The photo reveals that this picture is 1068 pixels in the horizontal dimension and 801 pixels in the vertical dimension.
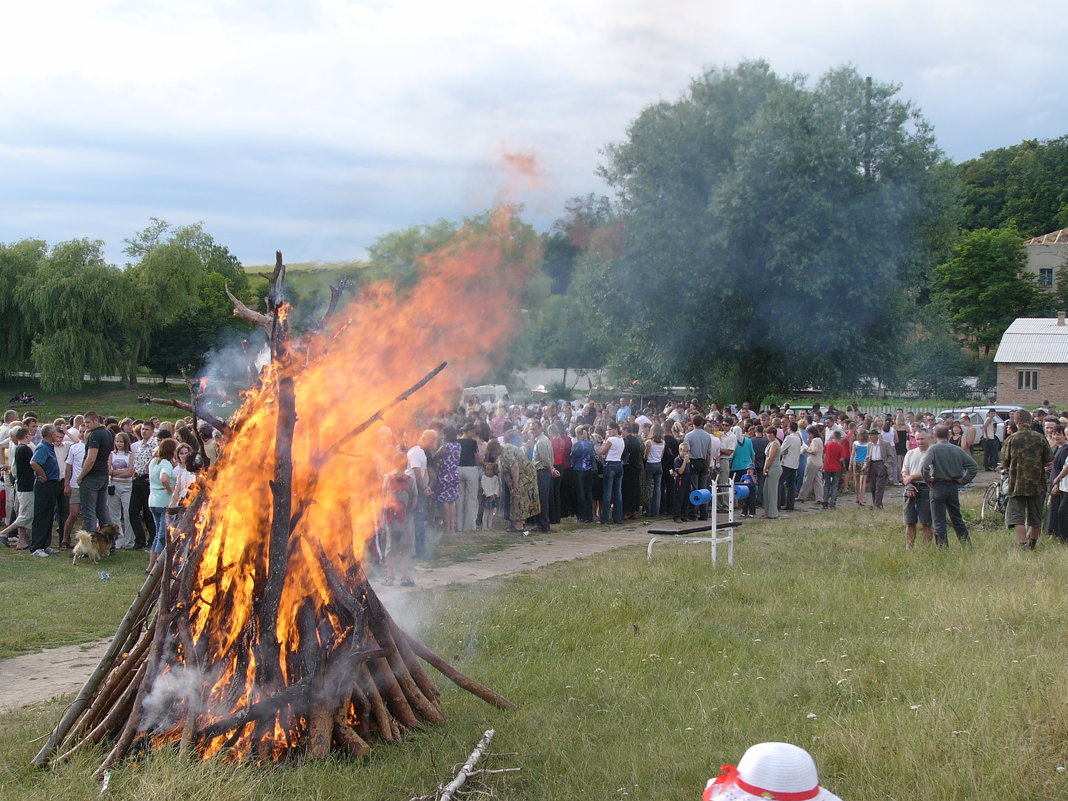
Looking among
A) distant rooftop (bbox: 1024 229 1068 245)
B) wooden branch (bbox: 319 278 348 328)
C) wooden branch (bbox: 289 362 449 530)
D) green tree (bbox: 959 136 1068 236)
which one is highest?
green tree (bbox: 959 136 1068 236)

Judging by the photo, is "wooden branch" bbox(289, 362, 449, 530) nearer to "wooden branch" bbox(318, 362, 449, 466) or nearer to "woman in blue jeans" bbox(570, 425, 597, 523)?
"wooden branch" bbox(318, 362, 449, 466)

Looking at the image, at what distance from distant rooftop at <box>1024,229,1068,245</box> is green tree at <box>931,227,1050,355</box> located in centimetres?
769

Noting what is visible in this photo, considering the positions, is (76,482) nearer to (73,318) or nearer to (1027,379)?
(73,318)

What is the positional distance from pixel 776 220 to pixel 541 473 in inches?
761

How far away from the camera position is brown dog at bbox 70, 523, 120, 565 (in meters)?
13.1

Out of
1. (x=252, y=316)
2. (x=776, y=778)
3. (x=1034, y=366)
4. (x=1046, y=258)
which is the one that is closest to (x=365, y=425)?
(x=252, y=316)

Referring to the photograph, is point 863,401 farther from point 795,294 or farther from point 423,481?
point 423,481

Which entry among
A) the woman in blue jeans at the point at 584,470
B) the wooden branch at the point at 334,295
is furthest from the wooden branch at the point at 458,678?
the woman in blue jeans at the point at 584,470

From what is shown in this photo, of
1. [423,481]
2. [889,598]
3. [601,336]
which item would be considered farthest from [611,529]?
[601,336]

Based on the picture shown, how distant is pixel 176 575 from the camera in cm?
597

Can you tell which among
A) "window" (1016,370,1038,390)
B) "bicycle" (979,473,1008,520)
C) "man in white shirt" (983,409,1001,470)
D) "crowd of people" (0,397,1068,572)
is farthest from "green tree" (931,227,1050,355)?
"bicycle" (979,473,1008,520)

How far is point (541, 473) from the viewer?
17250mm

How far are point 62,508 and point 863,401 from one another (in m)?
41.8

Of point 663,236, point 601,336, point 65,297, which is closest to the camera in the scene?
point 663,236
